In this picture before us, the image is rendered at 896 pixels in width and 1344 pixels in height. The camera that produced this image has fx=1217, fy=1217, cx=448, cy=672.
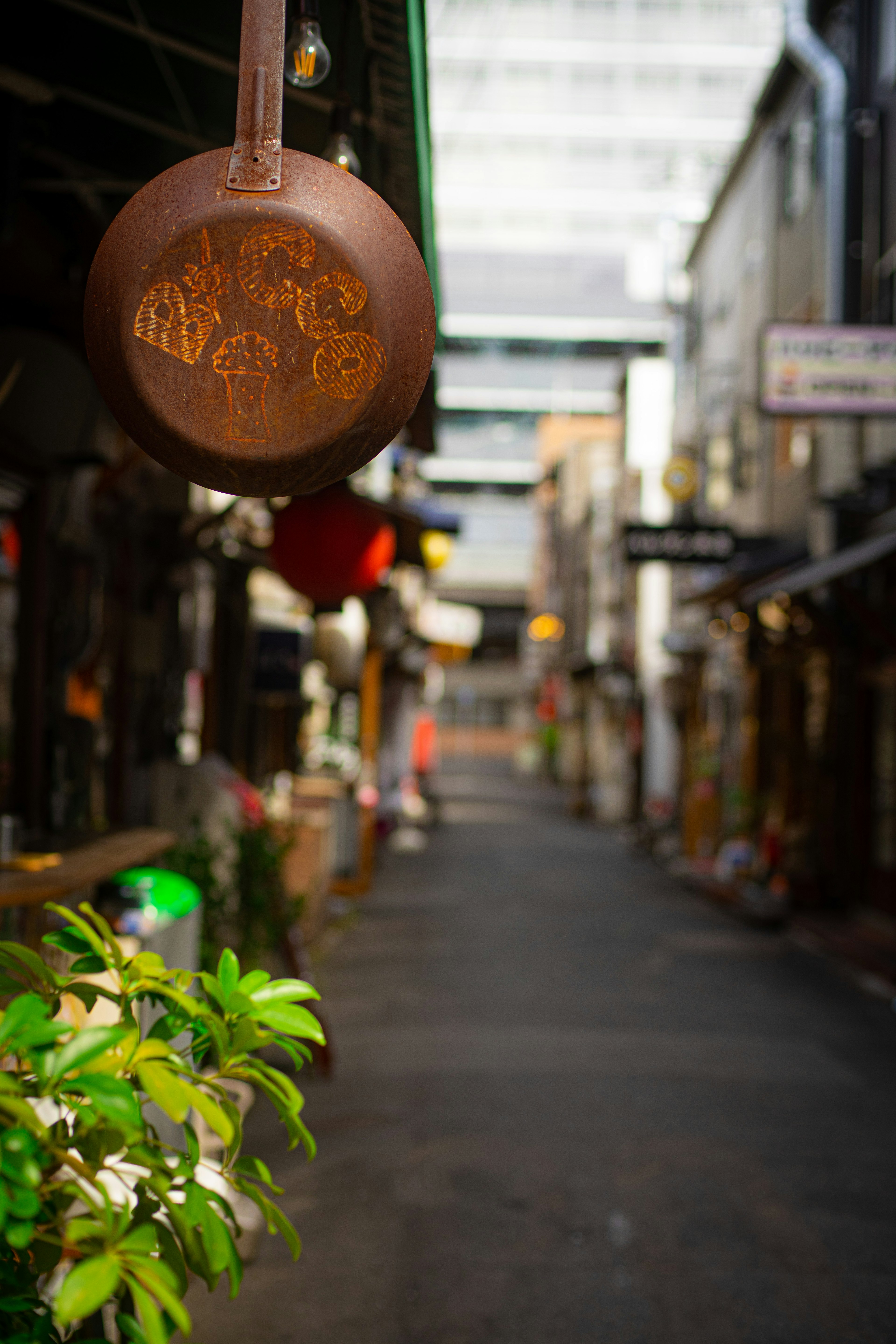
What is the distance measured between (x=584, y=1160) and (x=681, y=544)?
36.3ft

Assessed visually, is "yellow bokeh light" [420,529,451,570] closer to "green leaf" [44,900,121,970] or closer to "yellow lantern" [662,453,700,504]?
"yellow lantern" [662,453,700,504]

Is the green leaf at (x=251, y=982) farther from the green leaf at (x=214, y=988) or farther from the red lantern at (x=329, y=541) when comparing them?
the red lantern at (x=329, y=541)

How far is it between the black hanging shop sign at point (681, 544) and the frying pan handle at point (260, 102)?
523 inches

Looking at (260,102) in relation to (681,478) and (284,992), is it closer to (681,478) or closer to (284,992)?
(284,992)

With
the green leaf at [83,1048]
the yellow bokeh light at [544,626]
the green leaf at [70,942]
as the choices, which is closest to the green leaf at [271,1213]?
the green leaf at [83,1048]

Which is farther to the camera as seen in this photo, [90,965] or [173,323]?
[173,323]

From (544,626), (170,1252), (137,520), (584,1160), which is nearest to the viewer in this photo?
(170,1252)

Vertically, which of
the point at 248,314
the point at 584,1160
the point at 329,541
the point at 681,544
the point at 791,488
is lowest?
the point at 584,1160

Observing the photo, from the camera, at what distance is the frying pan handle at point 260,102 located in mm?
2158

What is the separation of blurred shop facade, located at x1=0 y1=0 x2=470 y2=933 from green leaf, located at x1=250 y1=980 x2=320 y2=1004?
217 centimetres

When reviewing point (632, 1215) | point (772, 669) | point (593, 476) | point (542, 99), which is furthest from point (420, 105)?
point (542, 99)

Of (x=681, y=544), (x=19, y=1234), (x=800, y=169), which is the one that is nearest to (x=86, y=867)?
(x=19, y=1234)

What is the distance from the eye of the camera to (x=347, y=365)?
2143 mm

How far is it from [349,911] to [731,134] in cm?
6211
